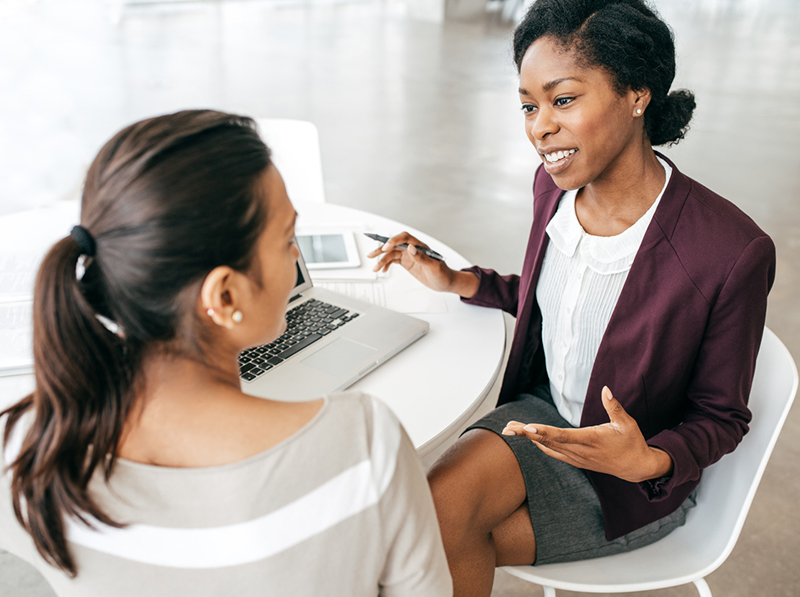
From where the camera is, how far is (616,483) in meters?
1.28

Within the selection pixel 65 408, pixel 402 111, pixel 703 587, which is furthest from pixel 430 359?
pixel 402 111

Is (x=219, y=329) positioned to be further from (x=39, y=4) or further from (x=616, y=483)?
(x=39, y=4)

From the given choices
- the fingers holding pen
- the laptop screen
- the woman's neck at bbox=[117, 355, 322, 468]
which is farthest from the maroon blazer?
the woman's neck at bbox=[117, 355, 322, 468]

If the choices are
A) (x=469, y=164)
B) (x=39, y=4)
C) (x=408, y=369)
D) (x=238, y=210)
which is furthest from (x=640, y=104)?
(x=39, y=4)

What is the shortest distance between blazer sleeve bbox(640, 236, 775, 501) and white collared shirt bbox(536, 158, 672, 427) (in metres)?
0.21

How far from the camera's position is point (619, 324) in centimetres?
129

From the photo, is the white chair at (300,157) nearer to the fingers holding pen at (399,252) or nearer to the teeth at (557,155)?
the fingers holding pen at (399,252)

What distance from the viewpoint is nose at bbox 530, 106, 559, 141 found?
1.27 metres

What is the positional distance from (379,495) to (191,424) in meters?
0.21

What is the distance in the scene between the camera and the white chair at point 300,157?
2631 mm

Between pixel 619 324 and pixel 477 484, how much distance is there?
16.3 inches

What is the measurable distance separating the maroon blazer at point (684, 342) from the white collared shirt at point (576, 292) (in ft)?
0.22

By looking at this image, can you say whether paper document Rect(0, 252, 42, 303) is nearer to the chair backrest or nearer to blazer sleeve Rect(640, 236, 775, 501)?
blazer sleeve Rect(640, 236, 775, 501)

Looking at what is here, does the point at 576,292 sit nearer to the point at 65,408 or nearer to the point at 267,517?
the point at 267,517
